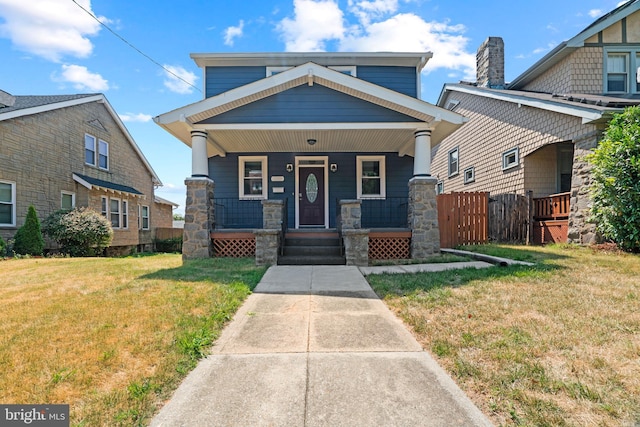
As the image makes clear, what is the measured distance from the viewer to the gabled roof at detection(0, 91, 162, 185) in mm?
11203

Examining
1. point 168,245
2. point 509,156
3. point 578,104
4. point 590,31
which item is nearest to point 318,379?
point 578,104

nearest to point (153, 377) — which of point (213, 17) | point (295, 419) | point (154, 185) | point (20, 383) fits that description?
point (20, 383)

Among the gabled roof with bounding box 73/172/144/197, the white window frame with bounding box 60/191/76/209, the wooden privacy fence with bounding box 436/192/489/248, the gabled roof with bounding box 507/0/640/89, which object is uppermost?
the gabled roof with bounding box 507/0/640/89

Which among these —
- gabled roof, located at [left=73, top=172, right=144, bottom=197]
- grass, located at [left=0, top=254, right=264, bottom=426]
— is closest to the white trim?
grass, located at [left=0, top=254, right=264, bottom=426]

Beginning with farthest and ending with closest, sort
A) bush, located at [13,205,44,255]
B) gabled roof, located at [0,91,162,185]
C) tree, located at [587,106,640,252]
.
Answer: gabled roof, located at [0,91,162,185] → bush, located at [13,205,44,255] → tree, located at [587,106,640,252]

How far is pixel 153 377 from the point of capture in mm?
2332

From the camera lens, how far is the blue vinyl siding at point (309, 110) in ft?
26.3

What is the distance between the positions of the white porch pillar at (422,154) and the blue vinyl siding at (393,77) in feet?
12.3

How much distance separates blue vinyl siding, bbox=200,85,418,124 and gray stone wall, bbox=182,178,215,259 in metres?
1.61

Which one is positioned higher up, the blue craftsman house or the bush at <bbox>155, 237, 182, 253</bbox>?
the blue craftsman house

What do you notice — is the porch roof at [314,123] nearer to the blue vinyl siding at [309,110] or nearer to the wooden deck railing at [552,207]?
the blue vinyl siding at [309,110]

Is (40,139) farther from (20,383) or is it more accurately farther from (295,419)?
(295,419)

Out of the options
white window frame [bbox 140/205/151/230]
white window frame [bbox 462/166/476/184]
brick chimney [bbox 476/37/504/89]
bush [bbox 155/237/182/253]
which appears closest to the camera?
brick chimney [bbox 476/37/504/89]

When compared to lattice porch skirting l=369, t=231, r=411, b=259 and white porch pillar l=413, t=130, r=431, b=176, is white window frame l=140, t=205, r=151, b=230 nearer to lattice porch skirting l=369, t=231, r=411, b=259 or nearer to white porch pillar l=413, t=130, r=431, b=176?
lattice porch skirting l=369, t=231, r=411, b=259
